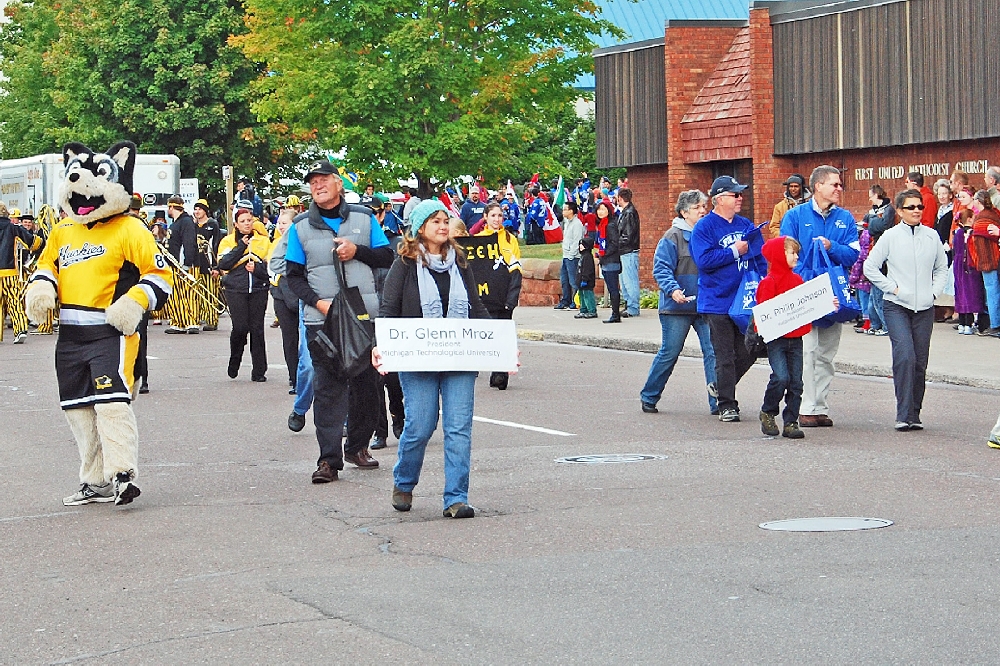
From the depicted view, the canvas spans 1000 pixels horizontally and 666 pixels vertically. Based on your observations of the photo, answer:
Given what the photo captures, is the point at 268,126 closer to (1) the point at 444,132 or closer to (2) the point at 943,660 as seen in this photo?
(1) the point at 444,132

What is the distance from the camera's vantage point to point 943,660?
5766 mm

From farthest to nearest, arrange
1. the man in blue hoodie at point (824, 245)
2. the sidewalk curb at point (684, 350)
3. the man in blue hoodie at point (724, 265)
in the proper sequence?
the sidewalk curb at point (684, 350)
the man in blue hoodie at point (724, 265)
the man in blue hoodie at point (824, 245)

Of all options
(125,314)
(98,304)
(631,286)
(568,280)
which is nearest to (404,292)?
(125,314)

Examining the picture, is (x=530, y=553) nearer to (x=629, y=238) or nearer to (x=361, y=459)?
(x=361, y=459)

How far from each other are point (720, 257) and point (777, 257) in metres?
0.53

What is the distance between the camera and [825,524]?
8.35m

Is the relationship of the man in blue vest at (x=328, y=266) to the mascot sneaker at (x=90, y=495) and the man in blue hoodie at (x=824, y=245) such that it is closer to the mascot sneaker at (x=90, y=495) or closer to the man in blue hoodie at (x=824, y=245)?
the mascot sneaker at (x=90, y=495)

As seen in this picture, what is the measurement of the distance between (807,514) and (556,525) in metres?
1.34

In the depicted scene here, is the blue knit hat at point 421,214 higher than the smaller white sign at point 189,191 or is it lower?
lower

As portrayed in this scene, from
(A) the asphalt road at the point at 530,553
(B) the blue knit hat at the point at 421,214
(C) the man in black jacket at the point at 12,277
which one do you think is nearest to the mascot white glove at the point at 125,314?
(A) the asphalt road at the point at 530,553

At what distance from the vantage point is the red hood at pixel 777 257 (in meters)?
12.1

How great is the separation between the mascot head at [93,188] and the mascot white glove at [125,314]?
527 mm

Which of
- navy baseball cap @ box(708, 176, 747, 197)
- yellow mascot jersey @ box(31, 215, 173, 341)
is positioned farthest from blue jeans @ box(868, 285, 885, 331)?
yellow mascot jersey @ box(31, 215, 173, 341)

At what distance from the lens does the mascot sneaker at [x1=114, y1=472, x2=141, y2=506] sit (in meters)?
9.47
